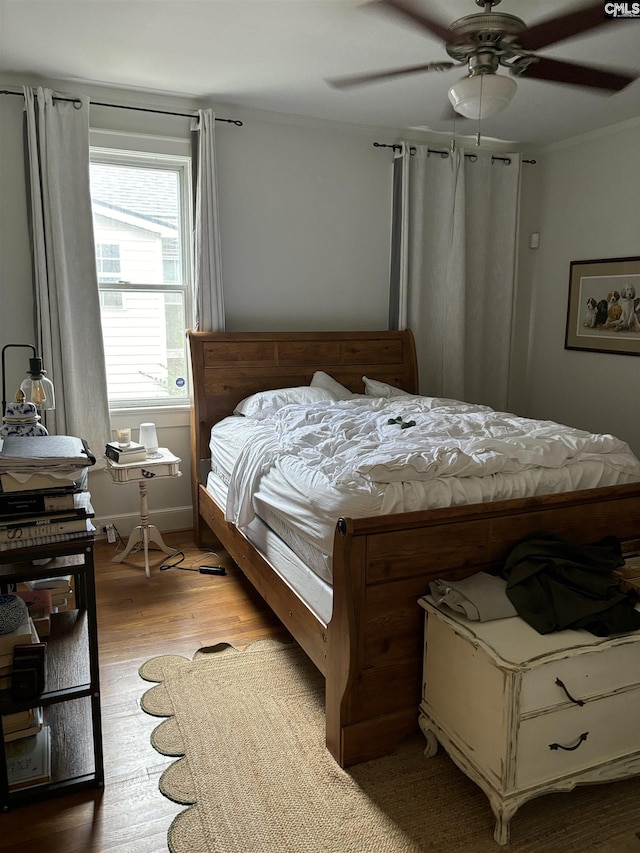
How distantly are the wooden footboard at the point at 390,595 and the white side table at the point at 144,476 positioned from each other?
5.84ft

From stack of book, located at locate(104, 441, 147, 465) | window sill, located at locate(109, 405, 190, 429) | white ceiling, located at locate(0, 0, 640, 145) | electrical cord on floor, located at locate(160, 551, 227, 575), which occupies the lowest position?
electrical cord on floor, located at locate(160, 551, 227, 575)

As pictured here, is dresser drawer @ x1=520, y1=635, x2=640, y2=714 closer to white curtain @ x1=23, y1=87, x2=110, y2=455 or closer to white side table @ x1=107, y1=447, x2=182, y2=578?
white side table @ x1=107, y1=447, x2=182, y2=578

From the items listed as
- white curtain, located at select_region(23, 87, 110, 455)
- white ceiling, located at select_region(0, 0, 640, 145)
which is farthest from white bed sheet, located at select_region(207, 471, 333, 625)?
white ceiling, located at select_region(0, 0, 640, 145)

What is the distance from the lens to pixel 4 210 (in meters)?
3.49

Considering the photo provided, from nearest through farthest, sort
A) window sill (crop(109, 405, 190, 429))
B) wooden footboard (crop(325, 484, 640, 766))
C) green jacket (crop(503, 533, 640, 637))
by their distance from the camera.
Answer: green jacket (crop(503, 533, 640, 637)) → wooden footboard (crop(325, 484, 640, 766)) → window sill (crop(109, 405, 190, 429))

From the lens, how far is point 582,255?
180 inches

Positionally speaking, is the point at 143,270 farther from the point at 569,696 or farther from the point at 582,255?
the point at 569,696

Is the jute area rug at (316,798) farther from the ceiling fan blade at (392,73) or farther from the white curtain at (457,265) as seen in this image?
the white curtain at (457,265)

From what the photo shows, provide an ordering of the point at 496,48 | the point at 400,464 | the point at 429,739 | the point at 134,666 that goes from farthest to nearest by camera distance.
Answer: the point at 134,666, the point at 496,48, the point at 400,464, the point at 429,739

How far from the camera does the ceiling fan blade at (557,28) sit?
2160 mm

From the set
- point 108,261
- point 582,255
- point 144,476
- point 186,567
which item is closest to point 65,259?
point 108,261

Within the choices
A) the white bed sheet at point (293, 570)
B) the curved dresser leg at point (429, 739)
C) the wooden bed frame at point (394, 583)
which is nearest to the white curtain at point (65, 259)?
the white bed sheet at point (293, 570)

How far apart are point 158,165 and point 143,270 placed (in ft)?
2.12

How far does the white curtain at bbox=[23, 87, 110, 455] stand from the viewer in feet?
11.2
